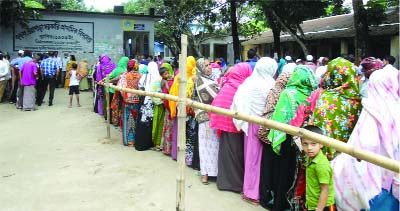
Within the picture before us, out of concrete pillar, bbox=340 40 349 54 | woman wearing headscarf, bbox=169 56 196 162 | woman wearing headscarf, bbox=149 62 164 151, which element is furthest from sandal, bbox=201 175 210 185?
concrete pillar, bbox=340 40 349 54

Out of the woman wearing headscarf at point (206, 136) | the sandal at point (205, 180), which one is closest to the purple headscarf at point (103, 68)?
the woman wearing headscarf at point (206, 136)

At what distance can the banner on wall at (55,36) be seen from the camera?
55.2 feet

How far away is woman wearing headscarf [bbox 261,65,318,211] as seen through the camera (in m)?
3.87

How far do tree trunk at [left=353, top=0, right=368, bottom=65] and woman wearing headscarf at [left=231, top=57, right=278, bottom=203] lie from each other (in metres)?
9.18

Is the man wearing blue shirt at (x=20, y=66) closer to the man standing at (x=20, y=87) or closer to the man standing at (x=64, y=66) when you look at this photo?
→ the man standing at (x=20, y=87)

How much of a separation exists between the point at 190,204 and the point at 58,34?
14.8 metres

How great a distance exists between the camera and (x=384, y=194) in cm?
290

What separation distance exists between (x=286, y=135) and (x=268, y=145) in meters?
0.40

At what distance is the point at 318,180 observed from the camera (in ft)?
10.2

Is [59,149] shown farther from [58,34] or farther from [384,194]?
[58,34]

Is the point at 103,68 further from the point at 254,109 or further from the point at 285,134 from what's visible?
the point at 285,134

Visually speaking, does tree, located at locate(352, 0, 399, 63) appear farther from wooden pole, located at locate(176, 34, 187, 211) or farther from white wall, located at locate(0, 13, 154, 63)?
wooden pole, located at locate(176, 34, 187, 211)

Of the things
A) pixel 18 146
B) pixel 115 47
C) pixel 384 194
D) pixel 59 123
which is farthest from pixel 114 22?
pixel 384 194

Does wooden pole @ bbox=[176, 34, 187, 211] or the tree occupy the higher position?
the tree
